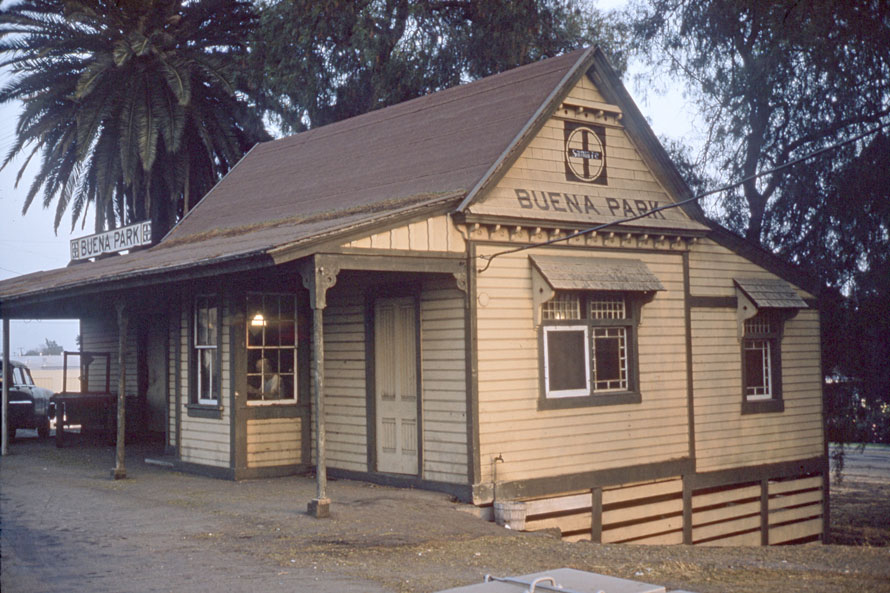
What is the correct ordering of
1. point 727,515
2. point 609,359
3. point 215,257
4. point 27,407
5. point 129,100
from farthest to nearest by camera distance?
point 129,100 < point 27,407 < point 727,515 < point 609,359 < point 215,257

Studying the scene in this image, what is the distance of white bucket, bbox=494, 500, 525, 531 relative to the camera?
12.1 meters

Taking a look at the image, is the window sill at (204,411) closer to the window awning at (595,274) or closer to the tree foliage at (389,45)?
the window awning at (595,274)

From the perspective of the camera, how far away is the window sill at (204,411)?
14.7 metres

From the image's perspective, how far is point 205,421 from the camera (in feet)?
49.5

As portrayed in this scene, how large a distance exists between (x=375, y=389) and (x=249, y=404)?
6.27 ft

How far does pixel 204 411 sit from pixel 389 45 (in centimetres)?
1666

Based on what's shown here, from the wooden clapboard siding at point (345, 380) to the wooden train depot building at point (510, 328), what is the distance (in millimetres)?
39

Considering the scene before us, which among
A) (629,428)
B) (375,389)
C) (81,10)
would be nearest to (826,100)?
(629,428)

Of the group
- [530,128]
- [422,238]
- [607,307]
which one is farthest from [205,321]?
[607,307]

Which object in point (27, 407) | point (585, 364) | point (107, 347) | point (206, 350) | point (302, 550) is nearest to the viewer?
point (302, 550)

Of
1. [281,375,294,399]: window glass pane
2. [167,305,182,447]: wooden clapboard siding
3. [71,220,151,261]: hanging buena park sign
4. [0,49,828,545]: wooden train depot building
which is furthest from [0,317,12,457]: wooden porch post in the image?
[281,375,294,399]: window glass pane

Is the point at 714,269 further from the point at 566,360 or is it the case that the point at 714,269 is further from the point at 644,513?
the point at 644,513

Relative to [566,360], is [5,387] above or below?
below

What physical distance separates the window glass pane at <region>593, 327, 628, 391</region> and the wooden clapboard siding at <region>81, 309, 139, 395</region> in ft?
39.8
